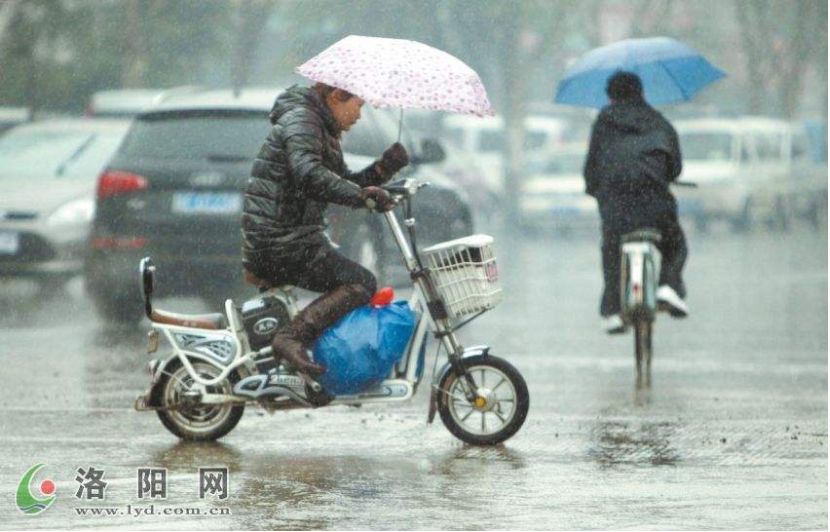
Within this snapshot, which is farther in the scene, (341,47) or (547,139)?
(547,139)

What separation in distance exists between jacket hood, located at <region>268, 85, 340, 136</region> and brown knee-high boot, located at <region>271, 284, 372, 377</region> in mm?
696

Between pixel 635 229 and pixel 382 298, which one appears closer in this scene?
pixel 382 298

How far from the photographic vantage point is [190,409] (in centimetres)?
882

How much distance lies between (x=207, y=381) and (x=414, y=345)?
87 centimetres

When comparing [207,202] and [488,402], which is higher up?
[207,202]

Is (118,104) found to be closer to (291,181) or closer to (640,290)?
(640,290)

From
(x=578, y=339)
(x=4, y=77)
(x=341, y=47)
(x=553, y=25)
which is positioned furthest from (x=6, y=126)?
(x=553, y=25)

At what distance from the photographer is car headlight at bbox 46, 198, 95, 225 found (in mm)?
17391

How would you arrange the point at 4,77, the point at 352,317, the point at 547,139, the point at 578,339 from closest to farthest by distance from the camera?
the point at 352,317, the point at 578,339, the point at 4,77, the point at 547,139

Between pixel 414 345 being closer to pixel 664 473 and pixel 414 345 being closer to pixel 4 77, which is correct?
pixel 664 473

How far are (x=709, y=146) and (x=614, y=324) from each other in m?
24.0

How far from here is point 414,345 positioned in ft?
29.0

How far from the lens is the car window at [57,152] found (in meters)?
18.7

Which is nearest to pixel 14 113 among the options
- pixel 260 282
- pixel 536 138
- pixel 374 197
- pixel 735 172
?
pixel 735 172
